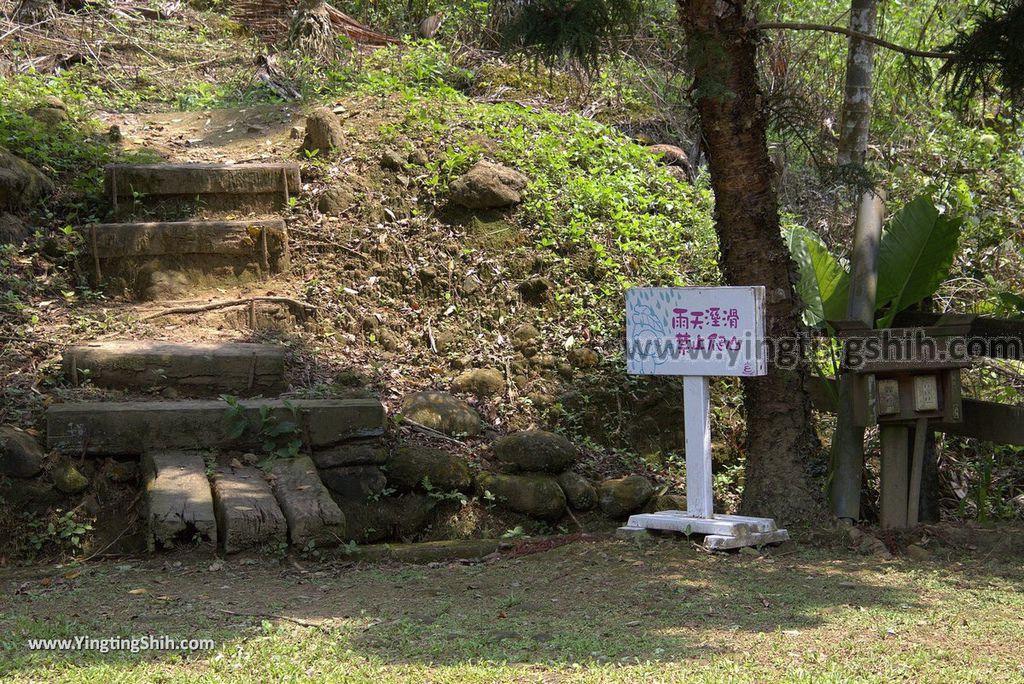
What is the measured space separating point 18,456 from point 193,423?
94 centimetres

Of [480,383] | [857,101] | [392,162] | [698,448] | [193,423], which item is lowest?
[698,448]

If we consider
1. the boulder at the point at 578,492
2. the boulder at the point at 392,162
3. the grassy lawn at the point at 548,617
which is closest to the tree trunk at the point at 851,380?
the grassy lawn at the point at 548,617

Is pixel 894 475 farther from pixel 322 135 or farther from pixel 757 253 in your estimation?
pixel 322 135

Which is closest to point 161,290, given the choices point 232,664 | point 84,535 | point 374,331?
point 374,331

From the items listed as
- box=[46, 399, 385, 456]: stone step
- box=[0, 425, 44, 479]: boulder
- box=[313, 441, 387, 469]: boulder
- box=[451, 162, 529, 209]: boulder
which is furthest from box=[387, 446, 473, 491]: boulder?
box=[451, 162, 529, 209]: boulder

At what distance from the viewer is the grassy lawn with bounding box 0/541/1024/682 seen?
3.50 m

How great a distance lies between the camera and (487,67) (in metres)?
11.3

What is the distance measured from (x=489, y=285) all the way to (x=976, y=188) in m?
4.95

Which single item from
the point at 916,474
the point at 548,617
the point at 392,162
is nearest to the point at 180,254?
the point at 392,162

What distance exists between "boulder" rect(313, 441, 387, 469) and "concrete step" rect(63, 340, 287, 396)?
0.71 metres

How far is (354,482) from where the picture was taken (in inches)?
236

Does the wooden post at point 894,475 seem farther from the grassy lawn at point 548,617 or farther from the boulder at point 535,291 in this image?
the boulder at point 535,291

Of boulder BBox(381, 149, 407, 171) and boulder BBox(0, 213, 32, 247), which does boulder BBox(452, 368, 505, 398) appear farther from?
boulder BBox(0, 213, 32, 247)

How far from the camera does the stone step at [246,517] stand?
199 inches
